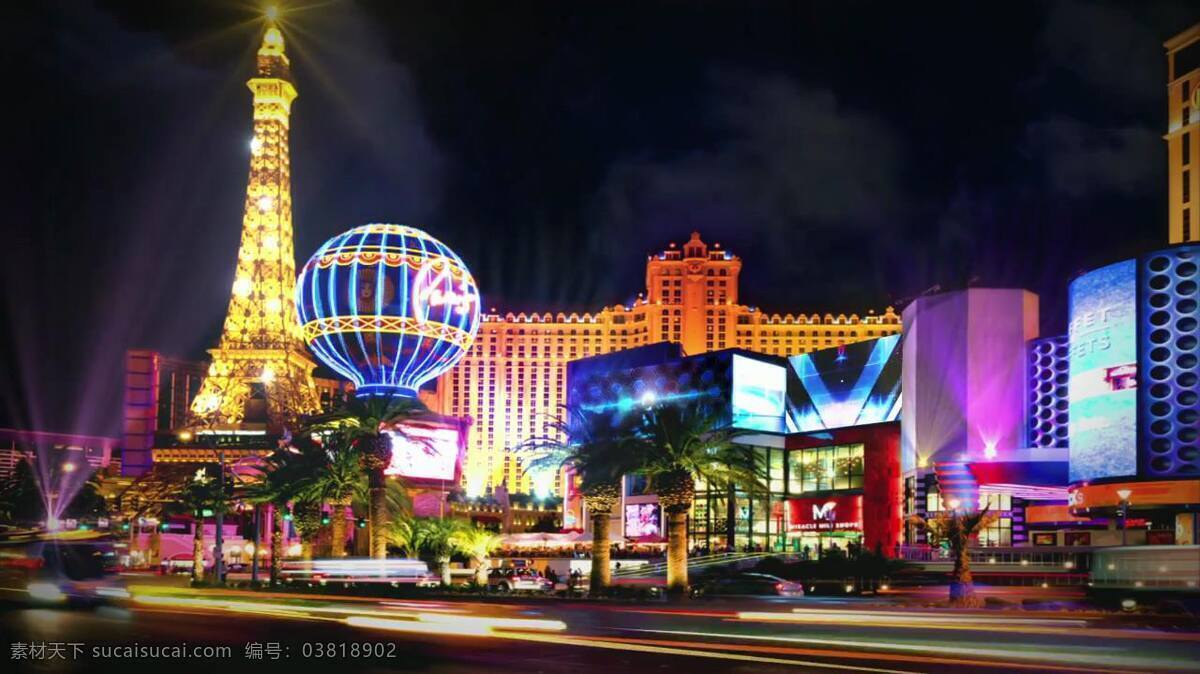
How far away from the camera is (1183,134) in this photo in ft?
314

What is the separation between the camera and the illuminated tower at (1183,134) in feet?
306

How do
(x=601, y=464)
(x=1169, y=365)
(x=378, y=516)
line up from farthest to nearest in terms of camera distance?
1. (x=1169, y=365)
2. (x=378, y=516)
3. (x=601, y=464)

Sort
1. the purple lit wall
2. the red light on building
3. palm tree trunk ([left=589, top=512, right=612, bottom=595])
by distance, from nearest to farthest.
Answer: palm tree trunk ([left=589, top=512, right=612, bottom=595]) → the purple lit wall → the red light on building

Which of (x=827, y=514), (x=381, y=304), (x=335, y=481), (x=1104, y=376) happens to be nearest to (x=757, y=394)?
(x=827, y=514)

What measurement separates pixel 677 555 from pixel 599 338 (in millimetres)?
146659

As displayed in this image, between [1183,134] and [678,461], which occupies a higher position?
[1183,134]

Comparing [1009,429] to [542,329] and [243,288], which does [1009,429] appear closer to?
[243,288]

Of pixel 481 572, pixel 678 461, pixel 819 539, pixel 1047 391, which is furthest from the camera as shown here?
pixel 819 539

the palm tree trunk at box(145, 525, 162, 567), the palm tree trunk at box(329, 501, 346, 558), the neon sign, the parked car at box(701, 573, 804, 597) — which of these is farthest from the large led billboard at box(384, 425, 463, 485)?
the parked car at box(701, 573, 804, 597)

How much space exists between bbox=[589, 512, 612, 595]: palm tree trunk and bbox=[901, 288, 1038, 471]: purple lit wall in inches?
1450

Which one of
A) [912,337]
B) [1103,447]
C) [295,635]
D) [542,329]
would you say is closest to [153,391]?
[542,329]

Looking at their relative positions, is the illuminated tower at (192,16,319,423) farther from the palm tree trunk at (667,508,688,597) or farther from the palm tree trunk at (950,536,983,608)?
the palm tree trunk at (950,536,983,608)

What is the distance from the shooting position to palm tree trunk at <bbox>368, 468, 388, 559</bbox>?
46.3 meters

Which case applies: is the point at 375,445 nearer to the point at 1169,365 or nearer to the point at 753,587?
the point at 753,587
